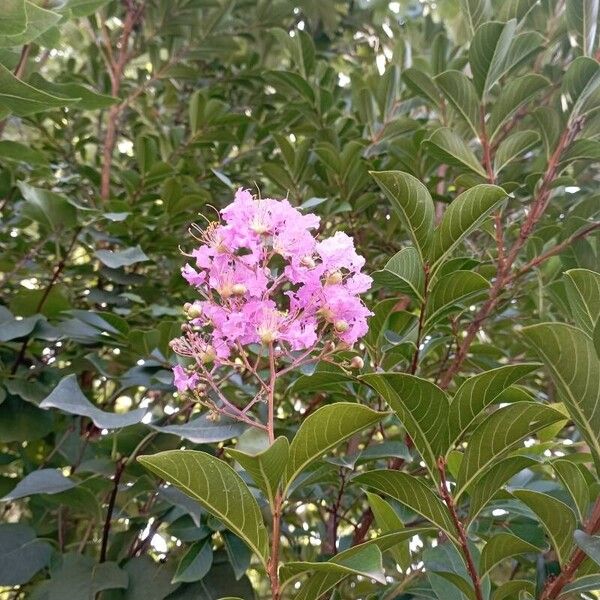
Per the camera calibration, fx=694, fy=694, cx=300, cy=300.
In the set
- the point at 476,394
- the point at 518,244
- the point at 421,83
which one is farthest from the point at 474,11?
the point at 476,394

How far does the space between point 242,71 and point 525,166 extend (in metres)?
0.81

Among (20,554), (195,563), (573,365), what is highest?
(573,365)

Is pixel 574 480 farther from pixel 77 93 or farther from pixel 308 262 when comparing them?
pixel 77 93

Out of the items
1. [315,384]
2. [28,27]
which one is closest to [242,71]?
[28,27]

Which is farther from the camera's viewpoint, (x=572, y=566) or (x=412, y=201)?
(x=412, y=201)

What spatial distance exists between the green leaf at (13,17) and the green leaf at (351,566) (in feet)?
2.07

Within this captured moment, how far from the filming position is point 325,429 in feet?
1.95

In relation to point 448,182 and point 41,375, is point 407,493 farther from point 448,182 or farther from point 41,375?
point 448,182

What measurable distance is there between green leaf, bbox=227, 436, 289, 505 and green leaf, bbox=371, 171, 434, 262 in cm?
31

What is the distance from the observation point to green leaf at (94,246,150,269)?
1.08 meters

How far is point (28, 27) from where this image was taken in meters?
0.80

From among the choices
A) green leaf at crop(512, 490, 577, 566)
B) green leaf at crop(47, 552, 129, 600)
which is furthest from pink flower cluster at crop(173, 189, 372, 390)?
green leaf at crop(47, 552, 129, 600)

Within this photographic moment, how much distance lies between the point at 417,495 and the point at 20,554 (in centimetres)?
61

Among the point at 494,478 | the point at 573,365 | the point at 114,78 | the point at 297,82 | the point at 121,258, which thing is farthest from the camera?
the point at 114,78
